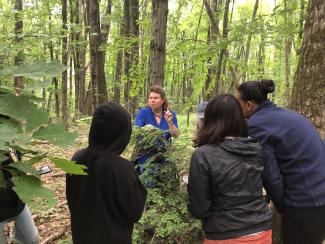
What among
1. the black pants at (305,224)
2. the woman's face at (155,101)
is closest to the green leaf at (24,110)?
the black pants at (305,224)

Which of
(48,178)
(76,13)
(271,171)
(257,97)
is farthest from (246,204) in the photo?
(76,13)

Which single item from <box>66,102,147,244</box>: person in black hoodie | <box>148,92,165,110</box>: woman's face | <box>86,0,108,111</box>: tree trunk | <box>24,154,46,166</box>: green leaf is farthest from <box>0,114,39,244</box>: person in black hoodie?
<box>86,0,108,111</box>: tree trunk

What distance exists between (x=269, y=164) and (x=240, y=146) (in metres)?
0.49

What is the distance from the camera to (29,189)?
109cm

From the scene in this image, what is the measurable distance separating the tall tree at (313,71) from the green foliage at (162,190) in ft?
4.78

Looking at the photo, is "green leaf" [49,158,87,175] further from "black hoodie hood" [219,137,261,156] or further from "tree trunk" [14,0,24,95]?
"black hoodie hood" [219,137,261,156]

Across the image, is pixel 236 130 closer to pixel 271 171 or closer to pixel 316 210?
pixel 271 171

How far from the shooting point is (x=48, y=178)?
305 inches

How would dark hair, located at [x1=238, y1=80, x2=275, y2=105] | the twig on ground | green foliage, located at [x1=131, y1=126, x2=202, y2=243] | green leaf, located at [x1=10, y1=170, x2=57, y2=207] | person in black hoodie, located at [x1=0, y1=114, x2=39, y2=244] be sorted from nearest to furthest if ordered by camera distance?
green leaf, located at [x1=10, y1=170, x2=57, y2=207] < person in black hoodie, located at [x1=0, y1=114, x2=39, y2=244] < dark hair, located at [x1=238, y1=80, x2=275, y2=105] < green foliage, located at [x1=131, y1=126, x2=202, y2=243] < the twig on ground

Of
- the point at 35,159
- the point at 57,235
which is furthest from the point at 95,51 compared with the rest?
the point at 35,159

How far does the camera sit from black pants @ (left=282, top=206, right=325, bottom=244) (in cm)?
297

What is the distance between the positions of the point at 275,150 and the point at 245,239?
795 millimetres

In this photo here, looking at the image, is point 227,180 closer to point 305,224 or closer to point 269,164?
point 269,164

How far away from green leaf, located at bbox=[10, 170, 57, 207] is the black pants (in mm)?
2446
